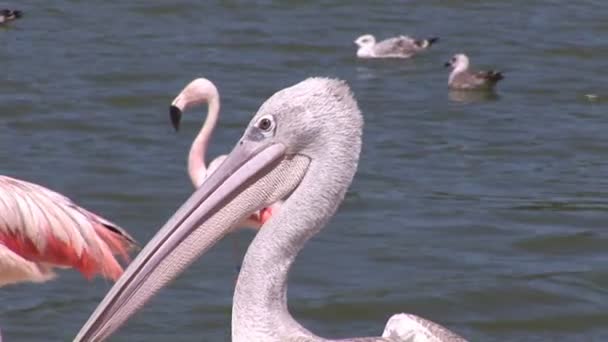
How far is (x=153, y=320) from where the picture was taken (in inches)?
330

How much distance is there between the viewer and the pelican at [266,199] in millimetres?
4680

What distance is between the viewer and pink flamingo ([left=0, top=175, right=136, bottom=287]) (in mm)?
6785

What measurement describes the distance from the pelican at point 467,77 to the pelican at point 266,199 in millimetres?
8775

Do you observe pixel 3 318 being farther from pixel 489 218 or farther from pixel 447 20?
pixel 447 20

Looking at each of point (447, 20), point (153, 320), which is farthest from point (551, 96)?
point (153, 320)

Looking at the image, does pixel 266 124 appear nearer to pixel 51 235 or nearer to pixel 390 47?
pixel 51 235

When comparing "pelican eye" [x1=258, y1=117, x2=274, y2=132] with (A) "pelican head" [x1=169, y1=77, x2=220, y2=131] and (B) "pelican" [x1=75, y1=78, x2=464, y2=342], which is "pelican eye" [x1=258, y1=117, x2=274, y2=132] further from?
(A) "pelican head" [x1=169, y1=77, x2=220, y2=131]

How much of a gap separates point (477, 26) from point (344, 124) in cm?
1144

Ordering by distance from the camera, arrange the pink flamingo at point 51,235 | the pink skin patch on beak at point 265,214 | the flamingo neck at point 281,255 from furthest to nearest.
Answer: the pink skin patch on beak at point 265,214, the pink flamingo at point 51,235, the flamingo neck at point 281,255

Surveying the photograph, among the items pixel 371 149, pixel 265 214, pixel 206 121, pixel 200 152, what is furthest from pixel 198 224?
pixel 371 149

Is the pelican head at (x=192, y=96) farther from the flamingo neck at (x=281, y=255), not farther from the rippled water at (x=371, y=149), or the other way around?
the flamingo neck at (x=281, y=255)

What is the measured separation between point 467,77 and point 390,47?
4.62ft

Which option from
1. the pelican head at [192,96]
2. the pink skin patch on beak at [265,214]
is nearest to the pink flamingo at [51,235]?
the pink skin patch on beak at [265,214]

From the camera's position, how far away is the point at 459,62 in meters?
14.0
